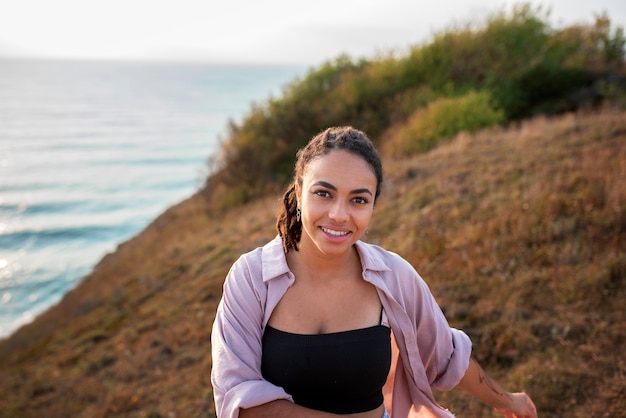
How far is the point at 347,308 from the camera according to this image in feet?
6.82

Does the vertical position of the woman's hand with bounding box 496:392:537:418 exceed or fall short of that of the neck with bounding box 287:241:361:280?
it falls short

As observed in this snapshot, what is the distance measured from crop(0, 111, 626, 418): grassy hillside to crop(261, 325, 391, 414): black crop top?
2289mm

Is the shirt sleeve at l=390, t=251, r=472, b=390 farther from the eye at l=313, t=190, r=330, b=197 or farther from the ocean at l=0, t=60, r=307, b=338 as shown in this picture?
the ocean at l=0, t=60, r=307, b=338

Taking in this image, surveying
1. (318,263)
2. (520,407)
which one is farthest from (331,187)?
(520,407)

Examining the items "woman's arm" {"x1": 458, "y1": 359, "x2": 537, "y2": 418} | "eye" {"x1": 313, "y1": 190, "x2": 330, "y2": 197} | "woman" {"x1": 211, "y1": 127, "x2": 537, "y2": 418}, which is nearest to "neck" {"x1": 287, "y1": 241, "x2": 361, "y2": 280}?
"woman" {"x1": 211, "y1": 127, "x2": 537, "y2": 418}

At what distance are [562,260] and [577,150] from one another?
3.84 meters

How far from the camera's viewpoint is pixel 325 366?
192 cm

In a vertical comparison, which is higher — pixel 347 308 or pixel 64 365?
pixel 347 308

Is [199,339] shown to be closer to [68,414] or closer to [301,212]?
[68,414]

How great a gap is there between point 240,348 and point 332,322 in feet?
1.33

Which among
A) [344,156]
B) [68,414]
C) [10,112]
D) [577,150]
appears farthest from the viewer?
[10,112]

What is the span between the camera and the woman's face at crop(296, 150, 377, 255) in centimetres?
197

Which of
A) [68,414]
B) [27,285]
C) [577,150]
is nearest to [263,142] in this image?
[27,285]

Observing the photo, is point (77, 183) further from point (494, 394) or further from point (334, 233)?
point (494, 394)
